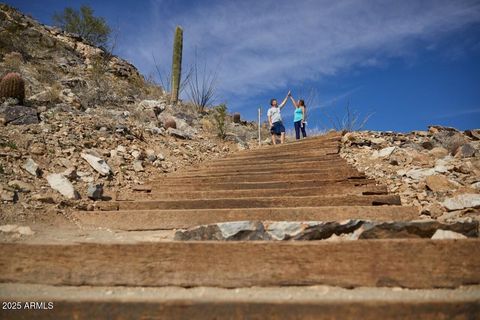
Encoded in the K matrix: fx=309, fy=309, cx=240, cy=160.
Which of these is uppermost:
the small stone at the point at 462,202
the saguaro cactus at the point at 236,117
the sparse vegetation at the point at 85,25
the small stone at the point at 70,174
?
the sparse vegetation at the point at 85,25

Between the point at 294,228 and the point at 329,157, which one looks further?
the point at 329,157

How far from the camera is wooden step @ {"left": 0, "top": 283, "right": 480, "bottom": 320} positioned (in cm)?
110

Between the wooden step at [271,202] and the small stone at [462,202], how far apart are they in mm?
366

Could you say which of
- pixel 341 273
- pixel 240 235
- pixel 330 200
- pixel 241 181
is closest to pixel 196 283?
pixel 240 235

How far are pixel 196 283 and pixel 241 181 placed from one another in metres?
2.68

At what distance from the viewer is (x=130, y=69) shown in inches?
547

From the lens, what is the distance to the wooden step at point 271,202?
103 inches

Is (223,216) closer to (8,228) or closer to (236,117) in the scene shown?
(8,228)

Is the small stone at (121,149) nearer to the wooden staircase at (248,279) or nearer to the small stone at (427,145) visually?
the wooden staircase at (248,279)

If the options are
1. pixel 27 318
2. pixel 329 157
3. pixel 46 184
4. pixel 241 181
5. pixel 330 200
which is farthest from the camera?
pixel 329 157

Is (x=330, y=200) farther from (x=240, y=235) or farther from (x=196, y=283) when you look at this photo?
(x=196, y=283)

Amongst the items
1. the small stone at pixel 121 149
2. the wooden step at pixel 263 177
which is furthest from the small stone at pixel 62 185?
the small stone at pixel 121 149

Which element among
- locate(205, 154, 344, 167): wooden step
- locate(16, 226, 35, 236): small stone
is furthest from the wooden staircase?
locate(205, 154, 344, 167): wooden step

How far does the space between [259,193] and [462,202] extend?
1778mm
